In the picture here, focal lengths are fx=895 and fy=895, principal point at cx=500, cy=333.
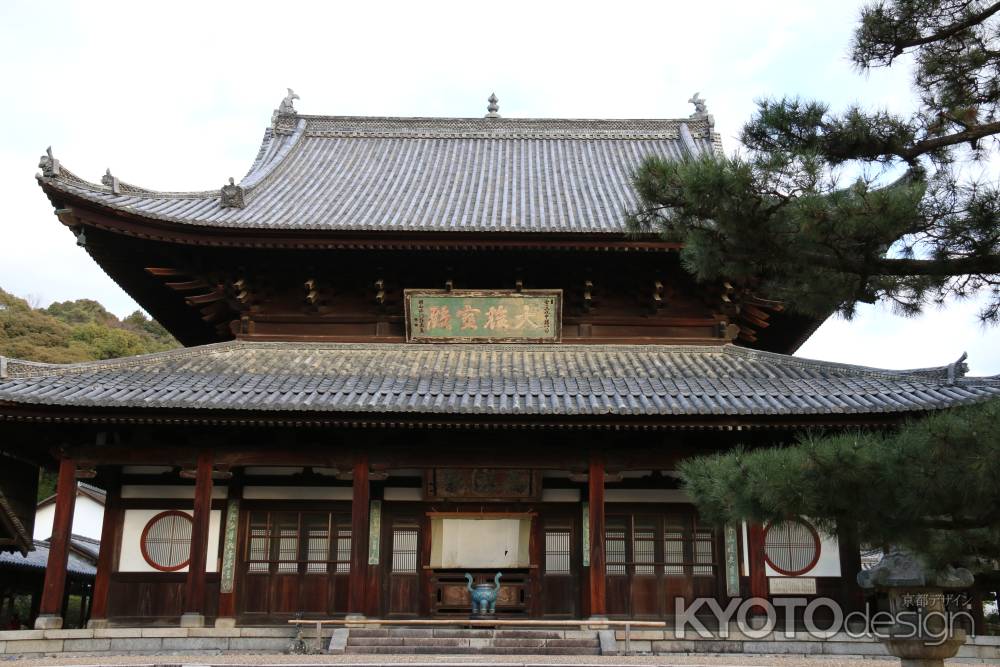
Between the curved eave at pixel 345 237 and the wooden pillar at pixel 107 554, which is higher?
the curved eave at pixel 345 237

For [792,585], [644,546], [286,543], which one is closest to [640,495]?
[644,546]

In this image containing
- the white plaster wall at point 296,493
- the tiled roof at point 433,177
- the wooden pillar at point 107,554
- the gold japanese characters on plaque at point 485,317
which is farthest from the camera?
the tiled roof at point 433,177

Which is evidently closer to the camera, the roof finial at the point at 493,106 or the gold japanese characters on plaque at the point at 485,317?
the gold japanese characters on plaque at the point at 485,317

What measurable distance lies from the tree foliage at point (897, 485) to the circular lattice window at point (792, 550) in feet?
27.9

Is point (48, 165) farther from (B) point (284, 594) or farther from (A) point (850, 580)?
(A) point (850, 580)

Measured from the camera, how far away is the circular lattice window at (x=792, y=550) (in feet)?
53.0

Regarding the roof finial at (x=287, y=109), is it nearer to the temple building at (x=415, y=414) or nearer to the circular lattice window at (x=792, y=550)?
the temple building at (x=415, y=414)

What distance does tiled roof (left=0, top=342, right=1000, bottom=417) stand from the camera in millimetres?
14133

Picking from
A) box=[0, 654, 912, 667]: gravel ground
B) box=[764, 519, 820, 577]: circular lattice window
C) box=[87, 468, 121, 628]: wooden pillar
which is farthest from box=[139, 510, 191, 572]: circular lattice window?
box=[764, 519, 820, 577]: circular lattice window

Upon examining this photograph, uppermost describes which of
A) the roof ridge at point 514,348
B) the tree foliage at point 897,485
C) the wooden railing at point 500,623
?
the roof ridge at point 514,348

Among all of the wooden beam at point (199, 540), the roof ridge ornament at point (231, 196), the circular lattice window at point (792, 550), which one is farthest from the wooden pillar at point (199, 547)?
the circular lattice window at point (792, 550)

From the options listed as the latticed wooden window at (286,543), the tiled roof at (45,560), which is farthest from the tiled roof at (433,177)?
the tiled roof at (45,560)

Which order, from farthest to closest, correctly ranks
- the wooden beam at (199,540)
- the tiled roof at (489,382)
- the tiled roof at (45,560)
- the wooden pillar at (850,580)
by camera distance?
the tiled roof at (45,560)
the wooden pillar at (850,580)
the wooden beam at (199,540)
the tiled roof at (489,382)

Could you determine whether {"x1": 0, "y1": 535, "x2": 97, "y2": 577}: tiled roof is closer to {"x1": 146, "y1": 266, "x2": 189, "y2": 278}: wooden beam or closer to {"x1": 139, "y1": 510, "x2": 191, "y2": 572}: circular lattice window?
{"x1": 139, "y1": 510, "x2": 191, "y2": 572}: circular lattice window
